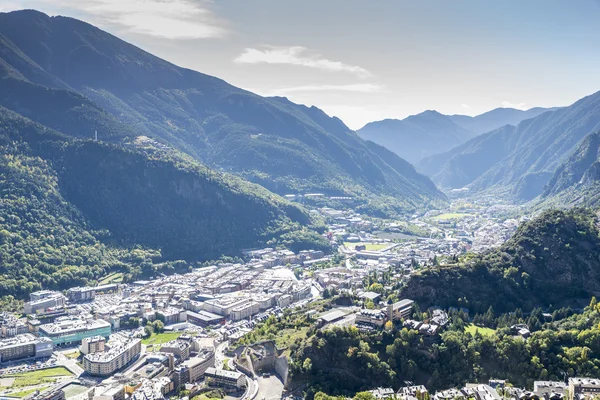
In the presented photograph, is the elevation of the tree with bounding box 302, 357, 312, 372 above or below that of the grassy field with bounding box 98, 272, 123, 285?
above

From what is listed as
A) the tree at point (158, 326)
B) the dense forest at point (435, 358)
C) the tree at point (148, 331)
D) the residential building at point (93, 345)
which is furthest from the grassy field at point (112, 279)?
the dense forest at point (435, 358)

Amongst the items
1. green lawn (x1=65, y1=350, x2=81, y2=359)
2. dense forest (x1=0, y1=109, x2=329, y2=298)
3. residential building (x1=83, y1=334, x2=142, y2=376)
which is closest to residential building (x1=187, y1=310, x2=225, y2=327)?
residential building (x1=83, y1=334, x2=142, y2=376)

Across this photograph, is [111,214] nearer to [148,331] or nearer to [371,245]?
[148,331]

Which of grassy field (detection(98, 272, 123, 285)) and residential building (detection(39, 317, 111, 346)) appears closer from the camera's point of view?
residential building (detection(39, 317, 111, 346))

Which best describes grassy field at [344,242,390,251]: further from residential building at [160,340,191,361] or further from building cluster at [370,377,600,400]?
building cluster at [370,377,600,400]

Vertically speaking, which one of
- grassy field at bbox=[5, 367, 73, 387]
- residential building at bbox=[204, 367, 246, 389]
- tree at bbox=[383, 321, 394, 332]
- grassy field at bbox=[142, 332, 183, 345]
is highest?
tree at bbox=[383, 321, 394, 332]

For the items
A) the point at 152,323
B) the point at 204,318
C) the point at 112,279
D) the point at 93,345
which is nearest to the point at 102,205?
the point at 112,279

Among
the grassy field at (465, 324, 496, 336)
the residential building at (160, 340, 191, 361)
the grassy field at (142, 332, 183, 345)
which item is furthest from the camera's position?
the grassy field at (142, 332, 183, 345)
